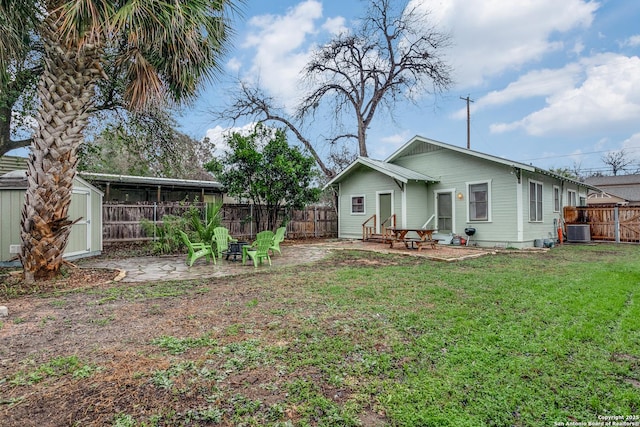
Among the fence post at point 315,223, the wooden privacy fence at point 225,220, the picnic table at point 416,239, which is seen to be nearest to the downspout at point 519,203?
the picnic table at point 416,239

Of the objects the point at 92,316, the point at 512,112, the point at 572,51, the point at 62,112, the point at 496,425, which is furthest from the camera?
the point at 512,112

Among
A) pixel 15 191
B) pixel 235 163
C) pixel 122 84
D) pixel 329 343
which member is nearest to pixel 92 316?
pixel 329 343

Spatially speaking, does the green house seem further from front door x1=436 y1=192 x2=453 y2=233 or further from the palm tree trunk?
the palm tree trunk

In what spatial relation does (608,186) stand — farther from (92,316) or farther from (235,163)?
(92,316)

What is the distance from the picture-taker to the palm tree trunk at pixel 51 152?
578 cm

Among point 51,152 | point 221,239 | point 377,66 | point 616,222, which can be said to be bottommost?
point 221,239

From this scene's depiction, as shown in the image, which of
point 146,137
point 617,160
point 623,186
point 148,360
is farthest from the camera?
point 617,160

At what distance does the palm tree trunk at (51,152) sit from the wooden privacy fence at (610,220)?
18.5m

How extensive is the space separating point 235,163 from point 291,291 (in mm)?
9029

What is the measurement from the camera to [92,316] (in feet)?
13.7

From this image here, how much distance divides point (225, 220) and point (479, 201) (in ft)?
34.1

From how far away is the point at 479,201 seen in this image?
12.9 m

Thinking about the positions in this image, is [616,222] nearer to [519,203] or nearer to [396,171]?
[519,203]

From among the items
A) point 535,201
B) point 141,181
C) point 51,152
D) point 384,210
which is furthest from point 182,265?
point 535,201
